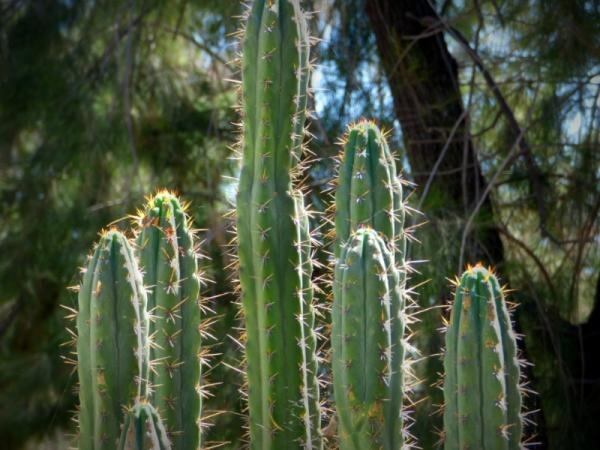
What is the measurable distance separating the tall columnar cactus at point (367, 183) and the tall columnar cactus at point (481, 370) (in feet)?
1.04

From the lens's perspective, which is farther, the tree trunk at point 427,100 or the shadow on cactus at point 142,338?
the tree trunk at point 427,100

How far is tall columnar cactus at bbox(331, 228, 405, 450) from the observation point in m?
2.43

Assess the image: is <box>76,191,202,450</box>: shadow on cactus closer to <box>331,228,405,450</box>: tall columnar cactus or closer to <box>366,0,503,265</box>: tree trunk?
<box>331,228,405,450</box>: tall columnar cactus

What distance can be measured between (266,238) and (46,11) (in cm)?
375

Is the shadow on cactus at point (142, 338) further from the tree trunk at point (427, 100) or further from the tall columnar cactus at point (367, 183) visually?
the tree trunk at point (427, 100)

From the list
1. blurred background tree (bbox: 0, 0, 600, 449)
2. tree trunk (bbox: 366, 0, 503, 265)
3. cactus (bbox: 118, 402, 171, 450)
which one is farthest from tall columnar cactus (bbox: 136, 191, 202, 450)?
tree trunk (bbox: 366, 0, 503, 265)

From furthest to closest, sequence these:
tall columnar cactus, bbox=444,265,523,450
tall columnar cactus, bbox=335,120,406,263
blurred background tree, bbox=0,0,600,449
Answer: blurred background tree, bbox=0,0,600,449, tall columnar cactus, bbox=335,120,406,263, tall columnar cactus, bbox=444,265,523,450

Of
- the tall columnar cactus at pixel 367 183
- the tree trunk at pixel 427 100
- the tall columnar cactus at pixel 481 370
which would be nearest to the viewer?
the tall columnar cactus at pixel 481 370

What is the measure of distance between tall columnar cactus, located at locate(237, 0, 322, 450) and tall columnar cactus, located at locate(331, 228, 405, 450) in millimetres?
156

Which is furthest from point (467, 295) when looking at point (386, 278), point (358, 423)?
point (358, 423)

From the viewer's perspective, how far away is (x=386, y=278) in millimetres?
2457

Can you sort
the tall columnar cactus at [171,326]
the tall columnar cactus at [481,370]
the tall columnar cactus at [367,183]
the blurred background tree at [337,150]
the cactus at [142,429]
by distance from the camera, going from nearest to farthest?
the cactus at [142,429] < the tall columnar cactus at [481,370] < the tall columnar cactus at [171,326] < the tall columnar cactus at [367,183] < the blurred background tree at [337,150]

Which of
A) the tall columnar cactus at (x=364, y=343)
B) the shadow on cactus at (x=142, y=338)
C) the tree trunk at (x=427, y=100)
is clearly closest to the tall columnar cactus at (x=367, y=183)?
the tall columnar cactus at (x=364, y=343)

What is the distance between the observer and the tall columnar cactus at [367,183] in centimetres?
275
